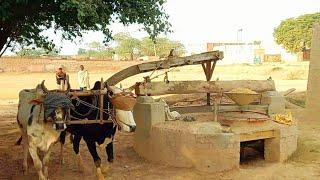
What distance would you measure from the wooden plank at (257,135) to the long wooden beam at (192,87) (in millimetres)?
2273

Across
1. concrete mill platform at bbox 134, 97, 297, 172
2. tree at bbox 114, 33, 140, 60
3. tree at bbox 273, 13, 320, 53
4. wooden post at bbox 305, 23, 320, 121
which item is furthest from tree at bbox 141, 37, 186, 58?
concrete mill platform at bbox 134, 97, 297, 172

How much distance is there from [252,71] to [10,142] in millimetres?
34013

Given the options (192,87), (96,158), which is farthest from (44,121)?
(192,87)

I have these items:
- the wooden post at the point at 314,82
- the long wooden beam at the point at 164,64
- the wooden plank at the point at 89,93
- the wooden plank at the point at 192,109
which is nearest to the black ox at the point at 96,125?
the wooden plank at the point at 89,93

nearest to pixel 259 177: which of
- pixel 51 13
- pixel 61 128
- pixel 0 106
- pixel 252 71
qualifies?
pixel 61 128

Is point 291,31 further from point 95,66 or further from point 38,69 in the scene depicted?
point 38,69

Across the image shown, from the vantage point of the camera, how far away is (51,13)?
8.87 meters

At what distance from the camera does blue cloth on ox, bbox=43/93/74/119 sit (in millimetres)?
6941

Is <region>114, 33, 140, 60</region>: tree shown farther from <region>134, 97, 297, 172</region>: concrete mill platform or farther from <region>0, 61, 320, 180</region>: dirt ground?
<region>134, 97, 297, 172</region>: concrete mill platform

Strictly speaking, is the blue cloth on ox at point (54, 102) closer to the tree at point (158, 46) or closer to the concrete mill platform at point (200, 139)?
the concrete mill platform at point (200, 139)

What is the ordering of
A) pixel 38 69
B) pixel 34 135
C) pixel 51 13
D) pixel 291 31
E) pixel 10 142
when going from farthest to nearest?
pixel 291 31 → pixel 38 69 → pixel 10 142 → pixel 51 13 → pixel 34 135

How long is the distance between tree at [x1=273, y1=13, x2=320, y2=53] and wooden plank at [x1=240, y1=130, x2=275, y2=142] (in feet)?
171

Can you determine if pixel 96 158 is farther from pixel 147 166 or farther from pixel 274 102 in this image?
pixel 274 102

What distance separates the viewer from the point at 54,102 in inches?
274
